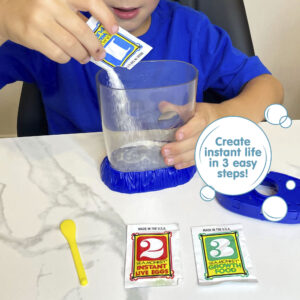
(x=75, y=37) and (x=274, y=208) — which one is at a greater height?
(x=75, y=37)

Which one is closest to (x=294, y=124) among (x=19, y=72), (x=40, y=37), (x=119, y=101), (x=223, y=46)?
(x=223, y=46)

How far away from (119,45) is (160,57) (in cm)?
35

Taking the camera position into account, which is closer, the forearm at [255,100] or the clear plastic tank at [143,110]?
the clear plastic tank at [143,110]

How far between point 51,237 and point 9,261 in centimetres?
5

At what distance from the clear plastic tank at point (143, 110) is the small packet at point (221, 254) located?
13 centimetres

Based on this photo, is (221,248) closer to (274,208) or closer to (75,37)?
(274,208)

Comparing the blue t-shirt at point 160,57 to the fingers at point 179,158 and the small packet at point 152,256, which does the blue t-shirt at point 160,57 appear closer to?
the fingers at point 179,158

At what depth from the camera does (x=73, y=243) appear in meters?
0.38

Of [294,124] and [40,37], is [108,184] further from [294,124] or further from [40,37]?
[294,124]

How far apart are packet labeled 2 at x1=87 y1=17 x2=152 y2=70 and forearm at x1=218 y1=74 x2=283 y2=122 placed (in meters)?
0.20

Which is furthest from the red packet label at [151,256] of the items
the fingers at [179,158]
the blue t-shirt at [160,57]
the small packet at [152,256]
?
the blue t-shirt at [160,57]

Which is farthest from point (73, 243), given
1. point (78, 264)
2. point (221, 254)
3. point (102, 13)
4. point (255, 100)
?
point (255, 100)

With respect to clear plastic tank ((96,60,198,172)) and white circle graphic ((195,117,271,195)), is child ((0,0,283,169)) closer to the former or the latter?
clear plastic tank ((96,60,198,172))

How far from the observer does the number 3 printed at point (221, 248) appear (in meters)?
0.35
